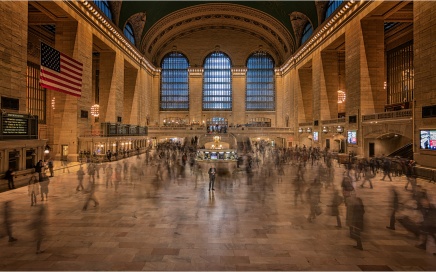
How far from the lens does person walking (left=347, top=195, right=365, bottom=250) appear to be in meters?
6.55

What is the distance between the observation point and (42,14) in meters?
22.5

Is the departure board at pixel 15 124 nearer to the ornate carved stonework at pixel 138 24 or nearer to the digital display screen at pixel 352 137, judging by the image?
the digital display screen at pixel 352 137

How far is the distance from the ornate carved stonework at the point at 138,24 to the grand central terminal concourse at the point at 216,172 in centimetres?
46

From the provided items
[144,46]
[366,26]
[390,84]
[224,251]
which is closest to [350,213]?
[224,251]

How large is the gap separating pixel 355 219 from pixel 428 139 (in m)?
11.0

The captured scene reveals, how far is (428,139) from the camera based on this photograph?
1545cm

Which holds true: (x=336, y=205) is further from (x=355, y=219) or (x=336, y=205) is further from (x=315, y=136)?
(x=315, y=136)

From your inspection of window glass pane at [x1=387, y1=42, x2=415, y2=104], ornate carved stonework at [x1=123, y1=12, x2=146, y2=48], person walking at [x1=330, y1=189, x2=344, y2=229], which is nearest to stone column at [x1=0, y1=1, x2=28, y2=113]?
person walking at [x1=330, y1=189, x2=344, y2=229]

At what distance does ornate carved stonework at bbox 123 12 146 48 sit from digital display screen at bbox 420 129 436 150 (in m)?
35.6

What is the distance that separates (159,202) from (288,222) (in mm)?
4683

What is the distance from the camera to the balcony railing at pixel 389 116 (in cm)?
1789

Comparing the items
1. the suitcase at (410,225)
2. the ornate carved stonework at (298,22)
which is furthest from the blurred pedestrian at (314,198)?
the ornate carved stonework at (298,22)

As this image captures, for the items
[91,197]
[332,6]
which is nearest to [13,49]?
[91,197]

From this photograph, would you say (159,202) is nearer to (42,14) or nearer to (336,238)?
(336,238)
